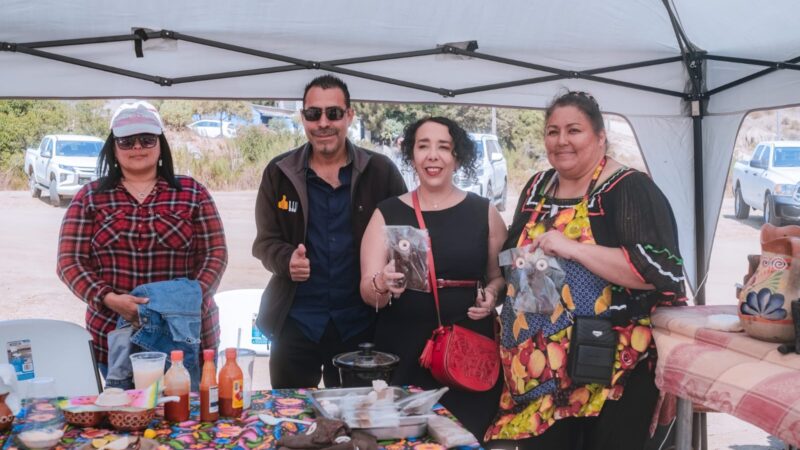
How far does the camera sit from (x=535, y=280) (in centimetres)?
255

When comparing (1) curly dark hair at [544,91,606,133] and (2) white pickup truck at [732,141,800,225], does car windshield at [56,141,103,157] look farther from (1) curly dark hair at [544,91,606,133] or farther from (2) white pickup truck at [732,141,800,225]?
(1) curly dark hair at [544,91,606,133]

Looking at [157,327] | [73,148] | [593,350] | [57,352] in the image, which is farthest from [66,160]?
[593,350]

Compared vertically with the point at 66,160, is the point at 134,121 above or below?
above

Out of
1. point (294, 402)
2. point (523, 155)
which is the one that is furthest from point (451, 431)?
point (523, 155)

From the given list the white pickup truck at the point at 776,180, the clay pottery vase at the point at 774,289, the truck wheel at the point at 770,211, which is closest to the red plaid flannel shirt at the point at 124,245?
the clay pottery vase at the point at 774,289

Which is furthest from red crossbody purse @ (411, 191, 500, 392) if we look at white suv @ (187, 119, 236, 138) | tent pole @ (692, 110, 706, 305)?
white suv @ (187, 119, 236, 138)

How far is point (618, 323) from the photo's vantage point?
8.29 ft

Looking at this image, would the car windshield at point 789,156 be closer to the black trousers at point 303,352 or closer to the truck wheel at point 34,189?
the black trousers at point 303,352

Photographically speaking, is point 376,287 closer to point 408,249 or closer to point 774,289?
point 408,249

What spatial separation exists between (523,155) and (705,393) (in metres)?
15.4

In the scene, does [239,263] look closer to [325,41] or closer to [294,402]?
[325,41]

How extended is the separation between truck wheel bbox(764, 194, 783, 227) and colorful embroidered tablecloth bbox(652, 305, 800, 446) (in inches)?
353

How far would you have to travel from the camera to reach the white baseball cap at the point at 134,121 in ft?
9.32

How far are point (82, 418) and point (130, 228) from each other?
39.9 inches
